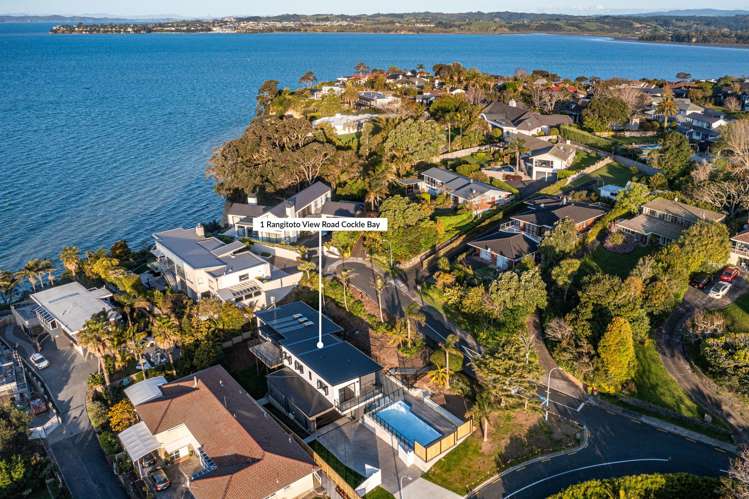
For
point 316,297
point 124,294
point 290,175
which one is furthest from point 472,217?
point 124,294

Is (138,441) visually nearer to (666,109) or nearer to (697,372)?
(697,372)

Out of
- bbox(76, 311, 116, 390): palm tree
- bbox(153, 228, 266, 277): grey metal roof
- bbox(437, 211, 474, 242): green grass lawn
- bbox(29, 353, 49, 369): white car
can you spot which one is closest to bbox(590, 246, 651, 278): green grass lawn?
bbox(437, 211, 474, 242): green grass lawn

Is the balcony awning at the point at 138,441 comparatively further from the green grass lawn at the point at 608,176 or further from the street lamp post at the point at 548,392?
the green grass lawn at the point at 608,176

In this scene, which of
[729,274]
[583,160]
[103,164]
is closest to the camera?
[729,274]

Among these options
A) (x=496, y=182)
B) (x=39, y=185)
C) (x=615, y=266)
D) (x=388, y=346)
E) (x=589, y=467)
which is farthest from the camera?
(x=39, y=185)

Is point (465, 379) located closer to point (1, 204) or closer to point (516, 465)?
point (516, 465)

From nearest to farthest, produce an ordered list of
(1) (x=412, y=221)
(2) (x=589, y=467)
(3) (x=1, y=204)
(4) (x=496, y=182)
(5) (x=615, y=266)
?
(2) (x=589, y=467), (5) (x=615, y=266), (1) (x=412, y=221), (4) (x=496, y=182), (3) (x=1, y=204)

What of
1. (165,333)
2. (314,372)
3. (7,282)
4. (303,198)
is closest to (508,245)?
(314,372)
